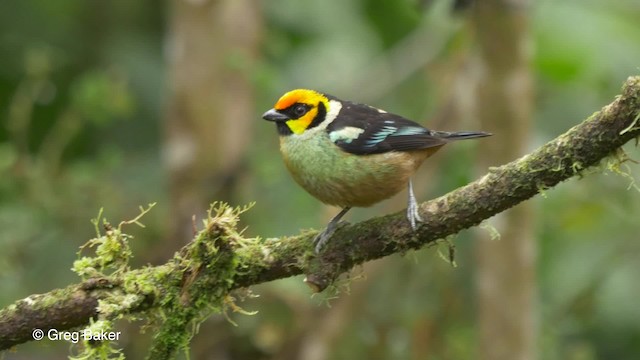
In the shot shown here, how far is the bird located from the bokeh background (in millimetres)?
1155

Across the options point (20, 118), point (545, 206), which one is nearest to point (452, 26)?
point (545, 206)

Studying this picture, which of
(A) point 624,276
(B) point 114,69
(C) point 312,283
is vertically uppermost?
(B) point 114,69

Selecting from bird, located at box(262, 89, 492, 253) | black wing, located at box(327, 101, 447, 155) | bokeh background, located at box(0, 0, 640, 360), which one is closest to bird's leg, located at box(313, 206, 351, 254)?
bird, located at box(262, 89, 492, 253)

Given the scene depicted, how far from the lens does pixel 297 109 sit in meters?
4.43

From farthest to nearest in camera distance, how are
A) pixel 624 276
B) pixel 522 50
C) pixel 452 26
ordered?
pixel 452 26 → pixel 624 276 → pixel 522 50

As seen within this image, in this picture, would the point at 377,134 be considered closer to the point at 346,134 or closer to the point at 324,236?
the point at 346,134

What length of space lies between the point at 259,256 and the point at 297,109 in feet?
3.81

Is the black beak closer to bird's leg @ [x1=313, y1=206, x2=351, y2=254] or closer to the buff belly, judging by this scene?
the buff belly

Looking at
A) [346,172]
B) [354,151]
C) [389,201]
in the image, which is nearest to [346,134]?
[354,151]

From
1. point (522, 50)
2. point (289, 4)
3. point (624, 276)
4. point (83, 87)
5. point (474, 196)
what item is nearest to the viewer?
point (474, 196)

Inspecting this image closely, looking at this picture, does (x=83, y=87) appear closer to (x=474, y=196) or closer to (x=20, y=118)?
(x=20, y=118)

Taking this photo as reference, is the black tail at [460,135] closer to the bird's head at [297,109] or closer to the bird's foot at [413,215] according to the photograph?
the bird's head at [297,109]

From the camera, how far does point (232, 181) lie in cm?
634

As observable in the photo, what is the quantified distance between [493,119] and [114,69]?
3.55 meters
